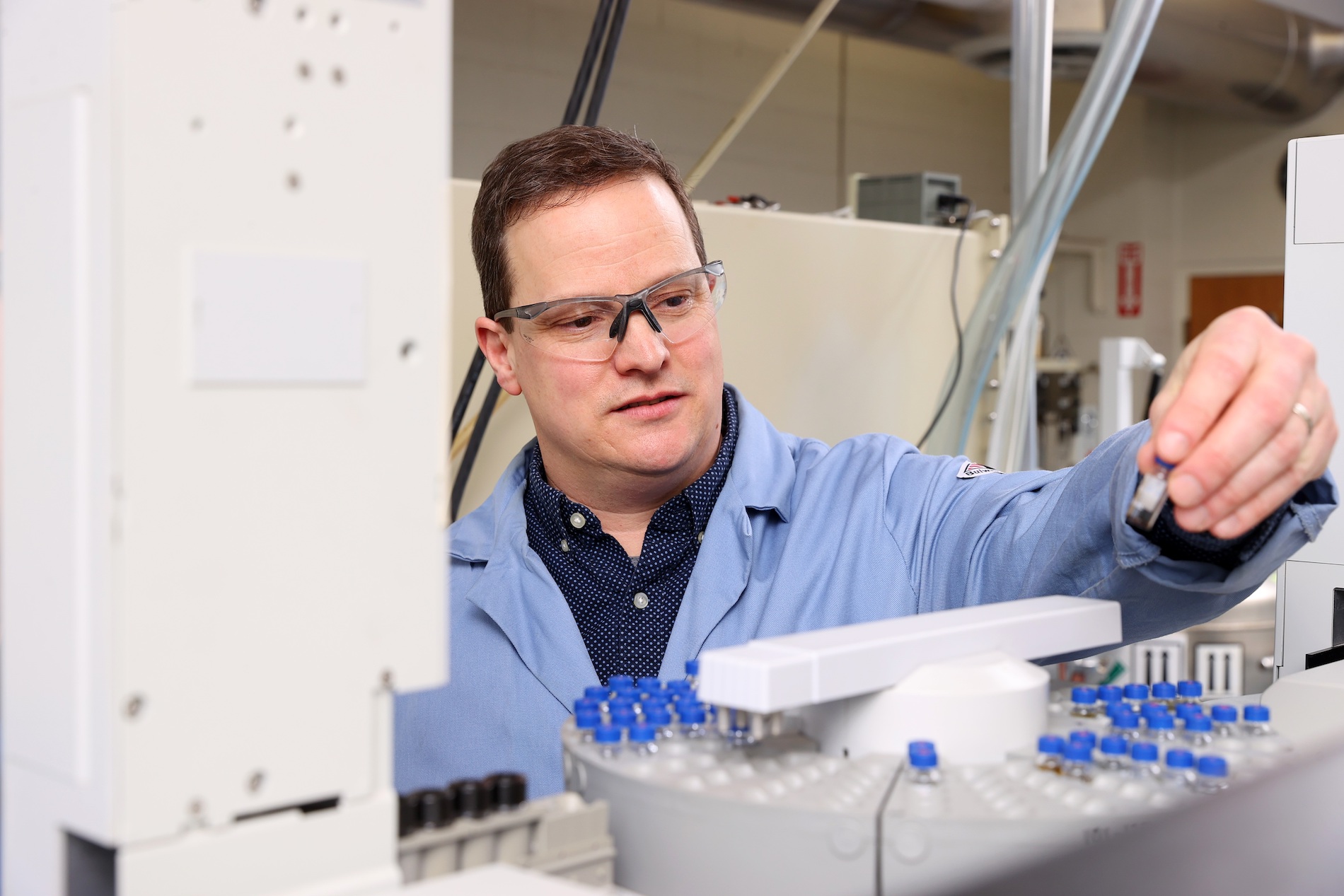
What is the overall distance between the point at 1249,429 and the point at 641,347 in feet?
1.87

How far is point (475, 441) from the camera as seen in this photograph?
4.83 ft

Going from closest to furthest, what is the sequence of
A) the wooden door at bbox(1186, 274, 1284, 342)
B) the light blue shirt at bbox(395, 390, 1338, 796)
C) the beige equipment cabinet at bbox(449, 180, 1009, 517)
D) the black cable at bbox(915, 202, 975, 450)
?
the light blue shirt at bbox(395, 390, 1338, 796)
the beige equipment cabinet at bbox(449, 180, 1009, 517)
the black cable at bbox(915, 202, 975, 450)
the wooden door at bbox(1186, 274, 1284, 342)

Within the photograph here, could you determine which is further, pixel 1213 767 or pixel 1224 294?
pixel 1224 294

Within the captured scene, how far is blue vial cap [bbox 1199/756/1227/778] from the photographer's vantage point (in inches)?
20.9

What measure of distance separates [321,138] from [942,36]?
3.43 meters

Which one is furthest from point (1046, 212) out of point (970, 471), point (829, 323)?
point (970, 471)

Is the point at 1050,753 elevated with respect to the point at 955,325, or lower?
lower

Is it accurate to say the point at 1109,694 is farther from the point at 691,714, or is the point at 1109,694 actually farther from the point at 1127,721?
the point at 691,714

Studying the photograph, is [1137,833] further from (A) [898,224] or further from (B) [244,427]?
(A) [898,224]

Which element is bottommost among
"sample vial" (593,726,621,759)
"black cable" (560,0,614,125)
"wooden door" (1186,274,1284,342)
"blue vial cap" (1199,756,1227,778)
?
"sample vial" (593,726,621,759)

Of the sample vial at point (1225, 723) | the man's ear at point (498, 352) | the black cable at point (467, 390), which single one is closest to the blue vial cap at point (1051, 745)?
the sample vial at point (1225, 723)

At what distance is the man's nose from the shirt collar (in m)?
0.14

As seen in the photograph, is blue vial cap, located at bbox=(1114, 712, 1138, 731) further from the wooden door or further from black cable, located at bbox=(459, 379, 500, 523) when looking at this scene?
the wooden door

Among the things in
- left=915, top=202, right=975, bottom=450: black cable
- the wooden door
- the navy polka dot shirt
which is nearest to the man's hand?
the navy polka dot shirt
